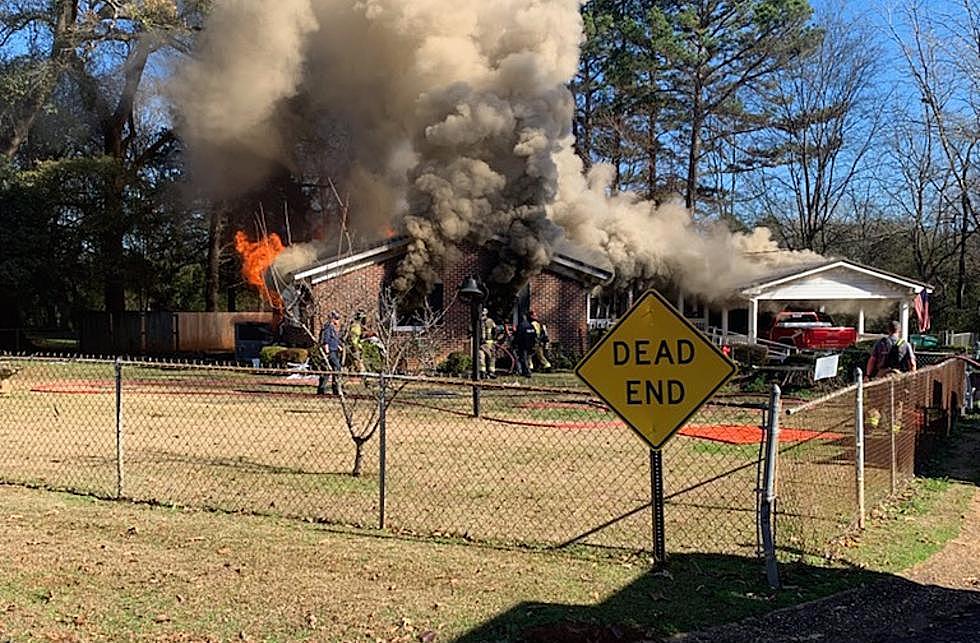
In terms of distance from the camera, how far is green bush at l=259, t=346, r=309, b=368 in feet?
76.5

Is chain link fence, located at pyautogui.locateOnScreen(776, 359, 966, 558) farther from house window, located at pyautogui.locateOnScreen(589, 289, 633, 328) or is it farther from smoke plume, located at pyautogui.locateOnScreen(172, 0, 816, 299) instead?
house window, located at pyautogui.locateOnScreen(589, 289, 633, 328)

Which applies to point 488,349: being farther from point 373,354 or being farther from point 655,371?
point 655,371

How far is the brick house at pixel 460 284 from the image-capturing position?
2500 centimetres

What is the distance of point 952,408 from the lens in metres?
14.4

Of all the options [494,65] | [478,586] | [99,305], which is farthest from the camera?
[99,305]

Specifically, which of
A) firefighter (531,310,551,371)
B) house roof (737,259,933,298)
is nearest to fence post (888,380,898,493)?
firefighter (531,310,551,371)

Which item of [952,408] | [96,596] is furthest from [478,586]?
[952,408]

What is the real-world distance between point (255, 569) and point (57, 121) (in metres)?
33.4

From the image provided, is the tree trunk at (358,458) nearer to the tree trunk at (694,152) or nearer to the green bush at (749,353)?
the green bush at (749,353)

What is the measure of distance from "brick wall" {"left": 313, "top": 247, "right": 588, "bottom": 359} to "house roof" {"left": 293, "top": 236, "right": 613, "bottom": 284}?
185 millimetres

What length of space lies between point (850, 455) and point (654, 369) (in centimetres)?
445

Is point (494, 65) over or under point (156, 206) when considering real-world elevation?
over

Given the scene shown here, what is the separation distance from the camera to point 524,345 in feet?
78.9

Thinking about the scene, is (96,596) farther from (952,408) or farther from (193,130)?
(193,130)
